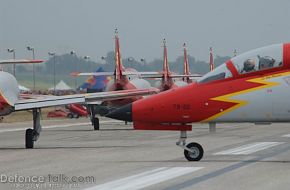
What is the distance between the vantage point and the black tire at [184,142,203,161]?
60.9 ft

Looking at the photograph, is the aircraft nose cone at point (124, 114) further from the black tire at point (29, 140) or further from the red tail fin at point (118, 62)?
the red tail fin at point (118, 62)

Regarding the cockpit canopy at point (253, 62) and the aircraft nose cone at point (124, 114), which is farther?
the aircraft nose cone at point (124, 114)

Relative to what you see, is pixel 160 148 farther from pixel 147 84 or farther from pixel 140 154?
pixel 147 84

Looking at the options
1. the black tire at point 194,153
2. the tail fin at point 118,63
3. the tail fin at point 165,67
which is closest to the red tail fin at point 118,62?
the tail fin at point 118,63

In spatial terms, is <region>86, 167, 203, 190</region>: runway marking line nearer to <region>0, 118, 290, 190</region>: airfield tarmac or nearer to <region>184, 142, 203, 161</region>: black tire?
<region>0, 118, 290, 190</region>: airfield tarmac

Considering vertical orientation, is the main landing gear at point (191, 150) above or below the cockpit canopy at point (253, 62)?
below

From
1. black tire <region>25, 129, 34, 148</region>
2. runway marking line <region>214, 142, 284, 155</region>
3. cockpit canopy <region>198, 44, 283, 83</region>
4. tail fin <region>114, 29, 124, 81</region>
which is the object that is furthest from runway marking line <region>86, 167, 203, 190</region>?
tail fin <region>114, 29, 124, 81</region>

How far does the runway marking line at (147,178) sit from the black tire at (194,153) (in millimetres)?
1695

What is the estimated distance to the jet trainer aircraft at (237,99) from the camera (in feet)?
59.1

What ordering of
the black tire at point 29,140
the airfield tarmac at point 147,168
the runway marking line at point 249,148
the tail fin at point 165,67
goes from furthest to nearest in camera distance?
the tail fin at point 165,67, the black tire at point 29,140, the runway marking line at point 249,148, the airfield tarmac at point 147,168

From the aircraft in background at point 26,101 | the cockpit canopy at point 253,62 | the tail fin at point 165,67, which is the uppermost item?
the tail fin at point 165,67

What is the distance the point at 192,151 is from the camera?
18.6 metres

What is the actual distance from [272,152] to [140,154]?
3735mm

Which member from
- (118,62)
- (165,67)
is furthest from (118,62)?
(165,67)
